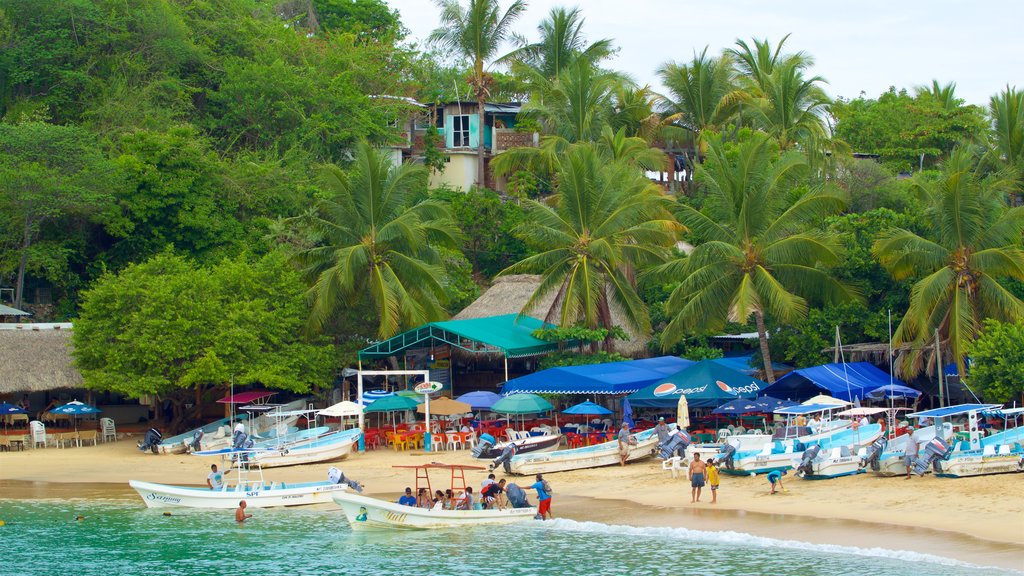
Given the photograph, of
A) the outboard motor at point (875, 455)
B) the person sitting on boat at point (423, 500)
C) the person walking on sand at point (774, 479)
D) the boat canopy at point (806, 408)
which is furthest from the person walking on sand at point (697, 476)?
the person sitting on boat at point (423, 500)

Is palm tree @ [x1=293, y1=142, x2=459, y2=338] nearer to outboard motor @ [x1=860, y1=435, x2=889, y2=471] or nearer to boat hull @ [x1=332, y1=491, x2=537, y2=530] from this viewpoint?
boat hull @ [x1=332, y1=491, x2=537, y2=530]

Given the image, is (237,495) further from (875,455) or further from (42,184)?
(42,184)

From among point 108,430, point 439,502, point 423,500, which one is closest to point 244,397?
point 108,430

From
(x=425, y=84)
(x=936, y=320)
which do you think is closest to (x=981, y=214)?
(x=936, y=320)

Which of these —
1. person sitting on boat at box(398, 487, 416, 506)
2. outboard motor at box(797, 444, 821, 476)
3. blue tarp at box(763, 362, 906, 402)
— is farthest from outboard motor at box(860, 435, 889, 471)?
person sitting on boat at box(398, 487, 416, 506)

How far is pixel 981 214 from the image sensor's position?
1201 inches

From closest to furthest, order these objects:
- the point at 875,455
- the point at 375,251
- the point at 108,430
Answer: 1. the point at 875,455
2. the point at 375,251
3. the point at 108,430

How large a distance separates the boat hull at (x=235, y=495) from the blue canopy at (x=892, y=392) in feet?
48.3

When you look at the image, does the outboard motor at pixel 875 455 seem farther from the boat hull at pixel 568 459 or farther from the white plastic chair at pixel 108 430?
the white plastic chair at pixel 108 430

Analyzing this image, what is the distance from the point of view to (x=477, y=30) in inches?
2024

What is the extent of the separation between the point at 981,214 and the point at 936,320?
10.2ft

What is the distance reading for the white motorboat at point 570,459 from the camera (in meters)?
28.9

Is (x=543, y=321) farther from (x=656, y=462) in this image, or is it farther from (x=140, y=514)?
(x=140, y=514)

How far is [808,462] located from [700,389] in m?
5.88
